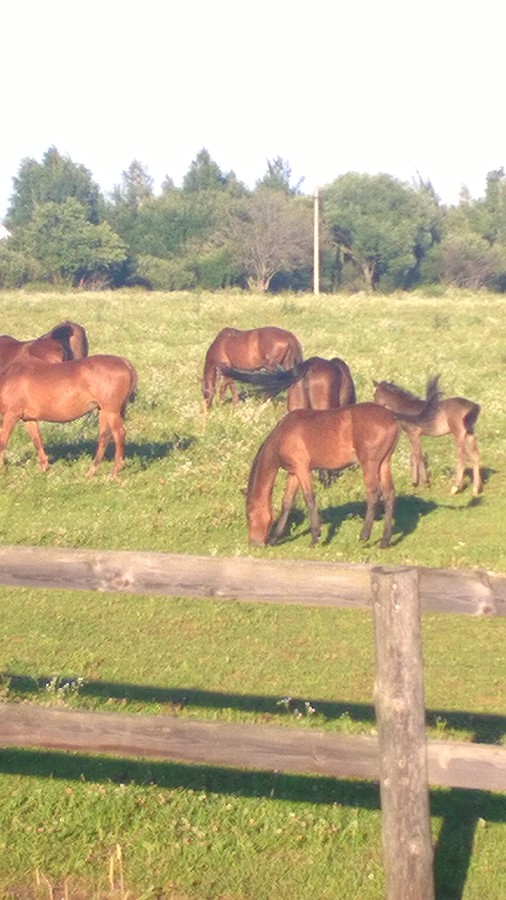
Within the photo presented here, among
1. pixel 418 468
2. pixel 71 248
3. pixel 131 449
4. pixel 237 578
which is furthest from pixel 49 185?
pixel 237 578

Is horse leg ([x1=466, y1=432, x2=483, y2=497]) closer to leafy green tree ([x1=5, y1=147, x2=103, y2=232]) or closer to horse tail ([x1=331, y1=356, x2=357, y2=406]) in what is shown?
horse tail ([x1=331, y1=356, x2=357, y2=406])

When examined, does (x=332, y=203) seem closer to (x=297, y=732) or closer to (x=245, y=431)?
(x=245, y=431)

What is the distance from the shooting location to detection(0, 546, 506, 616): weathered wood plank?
4234mm

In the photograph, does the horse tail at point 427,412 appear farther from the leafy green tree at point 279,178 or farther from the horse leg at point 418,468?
the leafy green tree at point 279,178

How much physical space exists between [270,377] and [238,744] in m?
9.69

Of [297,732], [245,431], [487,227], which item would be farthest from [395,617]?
[487,227]

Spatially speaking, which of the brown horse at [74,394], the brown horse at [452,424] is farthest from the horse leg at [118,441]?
the brown horse at [452,424]

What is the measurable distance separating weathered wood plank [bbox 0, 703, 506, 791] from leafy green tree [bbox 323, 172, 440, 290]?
6856 cm

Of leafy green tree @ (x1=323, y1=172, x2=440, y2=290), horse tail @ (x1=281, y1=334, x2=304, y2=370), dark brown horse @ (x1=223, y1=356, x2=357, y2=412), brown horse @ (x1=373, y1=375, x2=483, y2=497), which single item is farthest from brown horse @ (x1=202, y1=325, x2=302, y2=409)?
leafy green tree @ (x1=323, y1=172, x2=440, y2=290)

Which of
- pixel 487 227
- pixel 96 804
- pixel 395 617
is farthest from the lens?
pixel 487 227

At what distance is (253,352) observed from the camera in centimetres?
2086

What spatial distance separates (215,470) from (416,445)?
97.9 inches

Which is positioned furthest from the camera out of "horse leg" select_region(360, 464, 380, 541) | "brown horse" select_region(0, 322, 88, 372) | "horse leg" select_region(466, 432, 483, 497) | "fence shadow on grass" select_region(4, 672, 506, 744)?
"brown horse" select_region(0, 322, 88, 372)

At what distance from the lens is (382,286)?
242 ft
